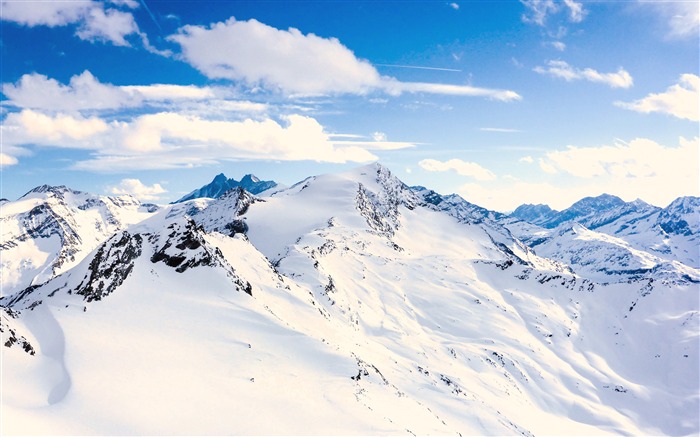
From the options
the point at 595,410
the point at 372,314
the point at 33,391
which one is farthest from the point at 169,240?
the point at 595,410

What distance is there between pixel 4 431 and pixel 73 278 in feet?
96.0

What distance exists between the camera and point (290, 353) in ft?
152

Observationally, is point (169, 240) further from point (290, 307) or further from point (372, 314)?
point (372, 314)

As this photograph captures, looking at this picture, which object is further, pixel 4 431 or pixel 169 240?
pixel 169 240

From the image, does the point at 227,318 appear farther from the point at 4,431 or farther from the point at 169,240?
the point at 4,431

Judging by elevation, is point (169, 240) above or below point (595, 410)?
above

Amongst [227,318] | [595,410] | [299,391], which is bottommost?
[595,410]

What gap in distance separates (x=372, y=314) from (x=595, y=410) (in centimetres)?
8232

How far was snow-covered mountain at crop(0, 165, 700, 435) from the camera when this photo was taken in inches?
1286

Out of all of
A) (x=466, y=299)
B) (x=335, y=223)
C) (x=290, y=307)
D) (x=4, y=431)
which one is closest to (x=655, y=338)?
(x=466, y=299)

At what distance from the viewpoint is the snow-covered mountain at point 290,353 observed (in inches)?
1286

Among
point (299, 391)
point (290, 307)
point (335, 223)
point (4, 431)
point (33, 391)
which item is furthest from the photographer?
point (335, 223)

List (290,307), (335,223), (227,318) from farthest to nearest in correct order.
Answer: (335,223) < (290,307) < (227,318)

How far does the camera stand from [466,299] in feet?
514
